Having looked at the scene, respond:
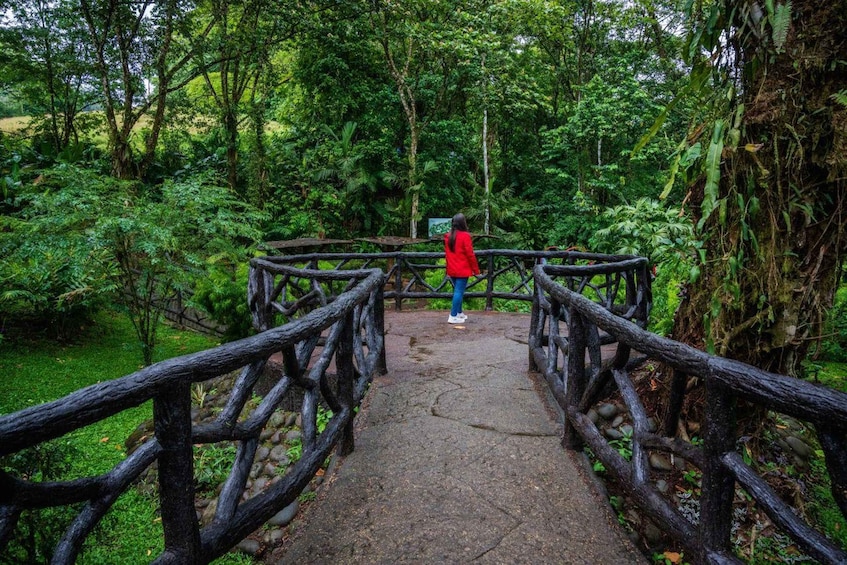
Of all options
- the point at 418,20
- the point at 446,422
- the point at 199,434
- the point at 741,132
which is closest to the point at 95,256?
the point at 446,422

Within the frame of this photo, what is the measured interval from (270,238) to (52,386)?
10170mm

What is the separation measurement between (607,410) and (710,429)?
2.53 meters

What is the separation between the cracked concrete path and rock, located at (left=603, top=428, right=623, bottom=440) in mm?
486

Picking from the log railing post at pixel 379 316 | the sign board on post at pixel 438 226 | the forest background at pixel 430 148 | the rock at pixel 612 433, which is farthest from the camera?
the sign board on post at pixel 438 226

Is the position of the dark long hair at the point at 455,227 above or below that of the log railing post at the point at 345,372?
above

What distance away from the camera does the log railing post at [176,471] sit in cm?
165

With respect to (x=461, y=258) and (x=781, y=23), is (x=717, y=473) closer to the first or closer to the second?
(x=781, y=23)

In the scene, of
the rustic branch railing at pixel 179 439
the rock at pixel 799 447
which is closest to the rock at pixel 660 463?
the rock at pixel 799 447

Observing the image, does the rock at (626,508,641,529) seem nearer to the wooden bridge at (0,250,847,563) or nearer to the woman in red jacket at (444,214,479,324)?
the wooden bridge at (0,250,847,563)

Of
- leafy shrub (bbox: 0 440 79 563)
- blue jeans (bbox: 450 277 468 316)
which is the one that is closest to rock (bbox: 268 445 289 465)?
leafy shrub (bbox: 0 440 79 563)

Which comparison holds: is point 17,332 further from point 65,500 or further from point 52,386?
point 65,500

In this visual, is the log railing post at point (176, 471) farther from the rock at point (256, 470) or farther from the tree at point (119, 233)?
the tree at point (119, 233)

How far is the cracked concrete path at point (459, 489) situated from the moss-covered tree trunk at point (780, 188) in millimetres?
1354

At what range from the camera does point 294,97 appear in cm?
1786
